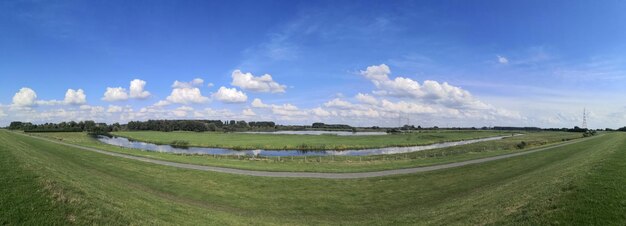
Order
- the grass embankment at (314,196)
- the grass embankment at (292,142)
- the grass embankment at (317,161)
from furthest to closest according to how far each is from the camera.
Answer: the grass embankment at (292,142) < the grass embankment at (317,161) < the grass embankment at (314,196)

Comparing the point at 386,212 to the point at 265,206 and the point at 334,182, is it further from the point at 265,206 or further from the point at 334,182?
the point at 334,182

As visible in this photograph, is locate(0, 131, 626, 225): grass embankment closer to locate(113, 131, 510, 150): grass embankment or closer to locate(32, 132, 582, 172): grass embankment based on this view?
locate(32, 132, 582, 172): grass embankment

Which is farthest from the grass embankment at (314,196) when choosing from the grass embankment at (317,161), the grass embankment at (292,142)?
the grass embankment at (292,142)

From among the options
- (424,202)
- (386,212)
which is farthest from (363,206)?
(424,202)

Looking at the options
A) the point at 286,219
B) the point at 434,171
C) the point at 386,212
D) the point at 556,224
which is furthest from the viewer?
the point at 434,171

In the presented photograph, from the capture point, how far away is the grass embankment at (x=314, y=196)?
412 inches

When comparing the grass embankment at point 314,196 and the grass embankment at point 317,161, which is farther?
the grass embankment at point 317,161

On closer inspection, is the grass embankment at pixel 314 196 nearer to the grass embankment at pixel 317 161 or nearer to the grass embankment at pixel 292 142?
the grass embankment at pixel 317 161

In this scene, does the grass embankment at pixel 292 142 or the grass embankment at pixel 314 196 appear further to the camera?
the grass embankment at pixel 292 142

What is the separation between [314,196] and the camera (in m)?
25.4

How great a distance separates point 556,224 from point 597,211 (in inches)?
62.9

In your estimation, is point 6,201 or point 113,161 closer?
point 6,201

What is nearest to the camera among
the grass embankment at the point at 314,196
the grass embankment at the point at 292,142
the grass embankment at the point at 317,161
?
the grass embankment at the point at 314,196

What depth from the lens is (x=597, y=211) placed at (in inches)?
391
